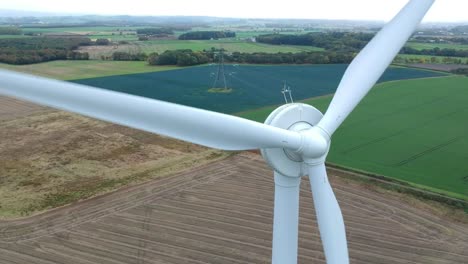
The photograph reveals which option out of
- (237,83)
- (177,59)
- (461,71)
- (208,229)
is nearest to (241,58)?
(177,59)

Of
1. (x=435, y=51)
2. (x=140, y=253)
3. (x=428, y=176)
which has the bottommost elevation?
(x=140, y=253)

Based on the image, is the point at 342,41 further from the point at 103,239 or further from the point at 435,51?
the point at 103,239

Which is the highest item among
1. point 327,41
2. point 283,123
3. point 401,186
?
point 327,41

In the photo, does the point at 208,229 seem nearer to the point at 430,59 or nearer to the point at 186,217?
the point at 186,217

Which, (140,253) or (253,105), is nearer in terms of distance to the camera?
(140,253)

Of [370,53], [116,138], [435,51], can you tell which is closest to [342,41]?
A: [435,51]

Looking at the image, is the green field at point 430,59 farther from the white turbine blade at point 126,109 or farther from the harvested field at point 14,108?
the white turbine blade at point 126,109
